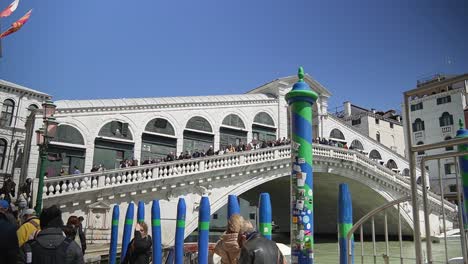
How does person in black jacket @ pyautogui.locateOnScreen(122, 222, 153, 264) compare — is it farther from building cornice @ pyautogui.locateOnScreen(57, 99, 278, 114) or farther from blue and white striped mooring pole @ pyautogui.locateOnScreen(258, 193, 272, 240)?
building cornice @ pyautogui.locateOnScreen(57, 99, 278, 114)

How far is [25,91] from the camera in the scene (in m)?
23.6

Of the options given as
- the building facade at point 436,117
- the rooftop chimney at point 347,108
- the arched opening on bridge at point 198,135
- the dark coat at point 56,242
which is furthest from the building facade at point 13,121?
the building facade at point 436,117

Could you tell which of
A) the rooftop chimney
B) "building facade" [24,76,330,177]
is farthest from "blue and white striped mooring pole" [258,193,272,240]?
the rooftop chimney

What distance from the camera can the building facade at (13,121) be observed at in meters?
22.5

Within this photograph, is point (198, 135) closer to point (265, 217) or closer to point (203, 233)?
point (203, 233)

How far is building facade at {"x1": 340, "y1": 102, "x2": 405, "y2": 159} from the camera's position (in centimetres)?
3553

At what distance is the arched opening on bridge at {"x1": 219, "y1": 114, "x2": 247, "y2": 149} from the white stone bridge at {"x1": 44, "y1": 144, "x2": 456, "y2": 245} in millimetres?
4238

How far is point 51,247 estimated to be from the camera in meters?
3.45

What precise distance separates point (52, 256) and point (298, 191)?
2.50 m

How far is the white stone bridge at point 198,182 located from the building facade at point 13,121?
1140 centimetres

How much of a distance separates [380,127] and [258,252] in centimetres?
3612

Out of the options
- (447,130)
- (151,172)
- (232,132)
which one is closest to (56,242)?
(151,172)

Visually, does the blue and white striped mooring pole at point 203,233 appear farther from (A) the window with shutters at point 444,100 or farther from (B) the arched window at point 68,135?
(A) the window with shutters at point 444,100

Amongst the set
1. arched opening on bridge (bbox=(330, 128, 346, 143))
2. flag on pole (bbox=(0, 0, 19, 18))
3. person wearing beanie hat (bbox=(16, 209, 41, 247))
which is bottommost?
person wearing beanie hat (bbox=(16, 209, 41, 247))
